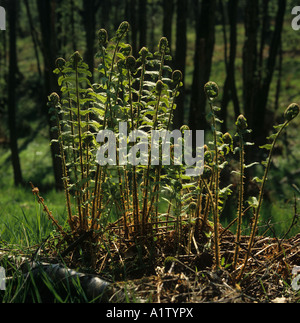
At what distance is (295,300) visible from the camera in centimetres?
177

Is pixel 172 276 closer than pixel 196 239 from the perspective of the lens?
Yes

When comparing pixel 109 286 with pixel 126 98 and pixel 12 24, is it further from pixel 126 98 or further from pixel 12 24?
pixel 12 24

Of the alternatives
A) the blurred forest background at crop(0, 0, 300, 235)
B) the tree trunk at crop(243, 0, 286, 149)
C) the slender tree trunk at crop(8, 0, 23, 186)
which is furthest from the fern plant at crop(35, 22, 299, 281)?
the slender tree trunk at crop(8, 0, 23, 186)

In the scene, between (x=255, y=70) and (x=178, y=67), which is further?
(x=255, y=70)

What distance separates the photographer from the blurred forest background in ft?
14.7

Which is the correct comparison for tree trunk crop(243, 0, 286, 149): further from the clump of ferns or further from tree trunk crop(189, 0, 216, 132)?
the clump of ferns

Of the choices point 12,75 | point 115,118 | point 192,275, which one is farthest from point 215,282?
point 12,75

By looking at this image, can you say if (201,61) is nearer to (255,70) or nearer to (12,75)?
(12,75)

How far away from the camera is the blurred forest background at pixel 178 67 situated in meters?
4.49

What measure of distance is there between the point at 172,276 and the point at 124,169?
0.64 m

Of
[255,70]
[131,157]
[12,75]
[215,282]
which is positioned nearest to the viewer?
[215,282]

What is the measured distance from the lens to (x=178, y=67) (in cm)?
438
